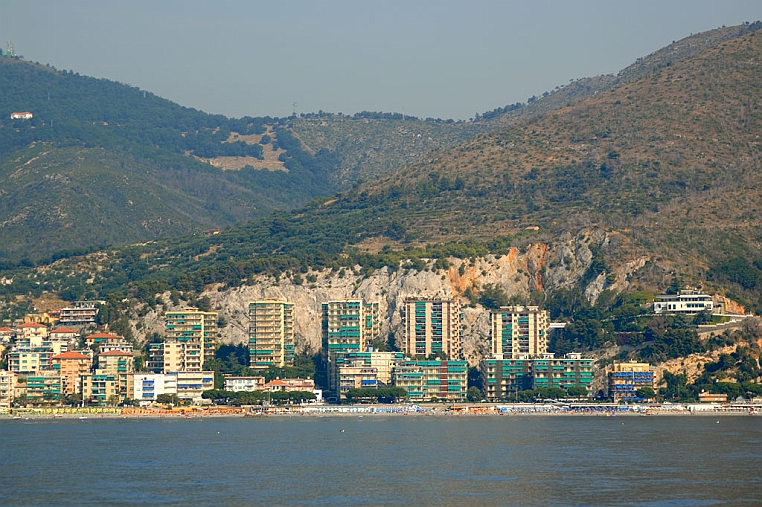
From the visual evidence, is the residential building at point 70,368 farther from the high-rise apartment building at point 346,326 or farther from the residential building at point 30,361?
the high-rise apartment building at point 346,326

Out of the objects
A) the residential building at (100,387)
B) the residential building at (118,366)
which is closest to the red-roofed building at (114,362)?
the residential building at (118,366)

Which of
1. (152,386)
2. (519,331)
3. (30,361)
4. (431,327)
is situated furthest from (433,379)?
(30,361)

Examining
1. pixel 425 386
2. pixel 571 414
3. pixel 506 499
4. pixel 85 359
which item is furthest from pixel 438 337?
pixel 506 499

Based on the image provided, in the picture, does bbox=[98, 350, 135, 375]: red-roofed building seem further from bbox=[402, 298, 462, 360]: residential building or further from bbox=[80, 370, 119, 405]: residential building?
bbox=[402, 298, 462, 360]: residential building

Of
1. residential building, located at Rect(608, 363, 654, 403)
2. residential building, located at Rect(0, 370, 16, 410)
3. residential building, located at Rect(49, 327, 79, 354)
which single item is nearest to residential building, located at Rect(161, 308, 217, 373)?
residential building, located at Rect(49, 327, 79, 354)

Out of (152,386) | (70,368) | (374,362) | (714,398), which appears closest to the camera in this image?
(714,398)

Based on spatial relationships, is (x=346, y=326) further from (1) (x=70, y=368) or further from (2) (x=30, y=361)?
(2) (x=30, y=361)

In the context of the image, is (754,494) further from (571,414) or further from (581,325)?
(581,325)
